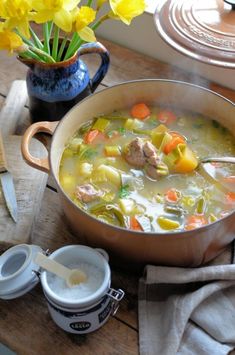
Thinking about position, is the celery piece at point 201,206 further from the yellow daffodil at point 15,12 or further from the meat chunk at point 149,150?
the yellow daffodil at point 15,12

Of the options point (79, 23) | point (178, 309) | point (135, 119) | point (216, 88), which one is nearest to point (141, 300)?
point (178, 309)

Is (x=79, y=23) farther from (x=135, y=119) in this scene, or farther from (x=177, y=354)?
(x=177, y=354)

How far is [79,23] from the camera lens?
1.04m

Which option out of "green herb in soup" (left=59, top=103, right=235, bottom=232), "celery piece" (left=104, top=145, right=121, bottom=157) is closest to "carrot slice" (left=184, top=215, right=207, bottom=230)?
"green herb in soup" (left=59, top=103, right=235, bottom=232)

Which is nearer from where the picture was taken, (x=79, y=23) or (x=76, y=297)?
(x=76, y=297)

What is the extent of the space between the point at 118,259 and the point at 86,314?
5.5 inches

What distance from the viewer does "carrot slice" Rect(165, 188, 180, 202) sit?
1077 millimetres

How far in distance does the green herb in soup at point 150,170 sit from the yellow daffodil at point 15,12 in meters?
0.29

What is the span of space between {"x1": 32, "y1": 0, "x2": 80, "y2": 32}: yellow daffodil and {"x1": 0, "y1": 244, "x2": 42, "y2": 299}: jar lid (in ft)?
1.41

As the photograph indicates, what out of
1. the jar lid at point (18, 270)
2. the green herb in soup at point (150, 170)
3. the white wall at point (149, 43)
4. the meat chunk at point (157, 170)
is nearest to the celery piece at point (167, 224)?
the green herb in soup at point (150, 170)

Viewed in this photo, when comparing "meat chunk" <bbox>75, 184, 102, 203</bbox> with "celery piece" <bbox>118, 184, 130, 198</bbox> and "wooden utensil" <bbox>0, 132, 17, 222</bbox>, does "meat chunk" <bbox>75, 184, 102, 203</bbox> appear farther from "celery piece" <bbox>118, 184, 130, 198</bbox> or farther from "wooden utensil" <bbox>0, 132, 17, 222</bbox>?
"wooden utensil" <bbox>0, 132, 17, 222</bbox>

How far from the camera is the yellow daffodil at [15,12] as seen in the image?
977mm

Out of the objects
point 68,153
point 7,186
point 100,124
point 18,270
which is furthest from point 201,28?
point 18,270

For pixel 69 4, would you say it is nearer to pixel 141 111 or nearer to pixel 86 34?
pixel 86 34
